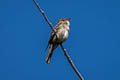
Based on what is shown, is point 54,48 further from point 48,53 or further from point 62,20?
point 62,20

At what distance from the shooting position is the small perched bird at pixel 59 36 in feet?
27.7

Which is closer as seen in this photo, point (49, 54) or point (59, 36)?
point (49, 54)

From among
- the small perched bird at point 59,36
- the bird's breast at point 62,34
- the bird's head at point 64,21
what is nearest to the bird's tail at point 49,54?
the small perched bird at point 59,36

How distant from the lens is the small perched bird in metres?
8.44

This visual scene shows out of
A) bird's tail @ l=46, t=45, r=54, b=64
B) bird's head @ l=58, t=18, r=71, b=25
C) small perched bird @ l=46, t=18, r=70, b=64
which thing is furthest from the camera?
bird's head @ l=58, t=18, r=71, b=25

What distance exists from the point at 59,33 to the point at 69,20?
814 millimetres

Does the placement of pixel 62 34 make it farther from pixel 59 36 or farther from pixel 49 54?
pixel 49 54

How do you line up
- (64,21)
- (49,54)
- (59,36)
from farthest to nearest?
(64,21) < (59,36) < (49,54)

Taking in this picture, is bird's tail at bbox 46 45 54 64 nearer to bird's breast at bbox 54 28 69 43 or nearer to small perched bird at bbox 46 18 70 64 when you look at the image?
small perched bird at bbox 46 18 70 64

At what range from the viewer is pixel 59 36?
28.1 feet

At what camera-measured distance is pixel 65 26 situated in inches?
354

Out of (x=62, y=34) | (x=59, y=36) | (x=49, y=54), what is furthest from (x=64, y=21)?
(x=49, y=54)

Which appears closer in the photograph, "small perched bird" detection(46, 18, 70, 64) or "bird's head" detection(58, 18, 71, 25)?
"small perched bird" detection(46, 18, 70, 64)

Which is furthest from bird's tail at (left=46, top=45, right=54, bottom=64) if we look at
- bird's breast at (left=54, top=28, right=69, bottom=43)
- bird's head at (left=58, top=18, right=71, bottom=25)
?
bird's head at (left=58, top=18, right=71, bottom=25)
